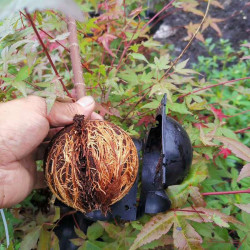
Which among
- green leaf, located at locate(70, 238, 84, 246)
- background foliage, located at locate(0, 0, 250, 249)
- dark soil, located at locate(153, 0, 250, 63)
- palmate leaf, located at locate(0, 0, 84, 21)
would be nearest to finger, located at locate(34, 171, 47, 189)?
background foliage, located at locate(0, 0, 250, 249)

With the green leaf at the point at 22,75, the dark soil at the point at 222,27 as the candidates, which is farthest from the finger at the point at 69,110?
the dark soil at the point at 222,27

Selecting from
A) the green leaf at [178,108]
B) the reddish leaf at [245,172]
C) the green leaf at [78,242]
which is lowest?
the green leaf at [78,242]

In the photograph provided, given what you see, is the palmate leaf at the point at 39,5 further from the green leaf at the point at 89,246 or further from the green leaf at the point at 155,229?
the green leaf at the point at 89,246

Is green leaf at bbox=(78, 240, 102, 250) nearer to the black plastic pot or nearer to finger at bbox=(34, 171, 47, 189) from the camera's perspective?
the black plastic pot

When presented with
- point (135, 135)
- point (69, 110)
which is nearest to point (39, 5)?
point (69, 110)

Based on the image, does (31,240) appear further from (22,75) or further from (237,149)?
(237,149)

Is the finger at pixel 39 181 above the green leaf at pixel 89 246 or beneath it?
above

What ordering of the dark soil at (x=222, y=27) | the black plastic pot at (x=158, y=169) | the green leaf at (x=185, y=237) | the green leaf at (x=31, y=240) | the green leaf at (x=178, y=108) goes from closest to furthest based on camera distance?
the green leaf at (x=185, y=237), the black plastic pot at (x=158, y=169), the green leaf at (x=31, y=240), the green leaf at (x=178, y=108), the dark soil at (x=222, y=27)
